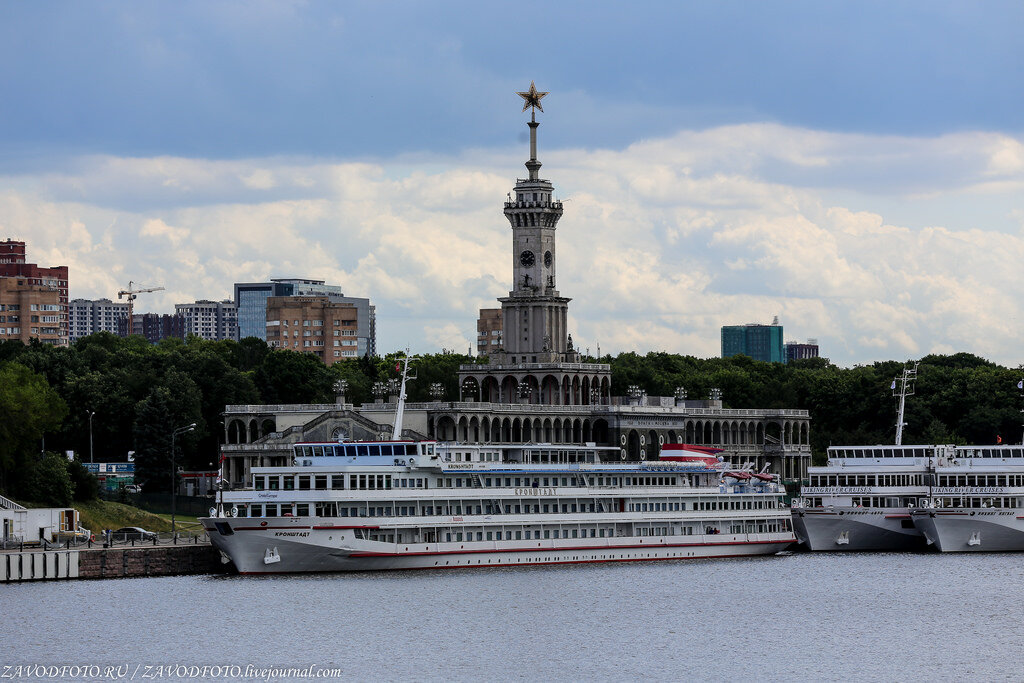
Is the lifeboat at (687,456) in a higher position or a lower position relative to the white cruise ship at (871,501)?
higher

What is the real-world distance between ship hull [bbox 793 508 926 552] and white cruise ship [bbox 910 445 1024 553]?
165 cm

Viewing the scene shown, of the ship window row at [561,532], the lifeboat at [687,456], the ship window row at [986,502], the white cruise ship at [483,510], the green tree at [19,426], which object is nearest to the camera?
the white cruise ship at [483,510]

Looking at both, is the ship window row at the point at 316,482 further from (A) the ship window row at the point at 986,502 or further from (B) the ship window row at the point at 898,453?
(A) the ship window row at the point at 986,502

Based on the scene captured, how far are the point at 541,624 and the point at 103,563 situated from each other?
2934 cm

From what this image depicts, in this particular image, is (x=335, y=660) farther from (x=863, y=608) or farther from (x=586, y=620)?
(x=863, y=608)

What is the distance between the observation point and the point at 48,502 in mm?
143125

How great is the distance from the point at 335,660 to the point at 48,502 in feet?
193

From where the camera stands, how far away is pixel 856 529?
150 m

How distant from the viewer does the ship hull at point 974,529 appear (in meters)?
145

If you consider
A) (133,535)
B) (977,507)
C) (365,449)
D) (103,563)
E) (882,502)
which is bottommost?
(103,563)

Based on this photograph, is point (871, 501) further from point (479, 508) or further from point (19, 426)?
point (19, 426)

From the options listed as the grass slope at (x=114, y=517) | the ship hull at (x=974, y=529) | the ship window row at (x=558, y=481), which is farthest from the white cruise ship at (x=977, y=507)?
the grass slope at (x=114, y=517)

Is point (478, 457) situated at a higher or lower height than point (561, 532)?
higher

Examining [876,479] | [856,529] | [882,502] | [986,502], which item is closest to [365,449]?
[856,529]
